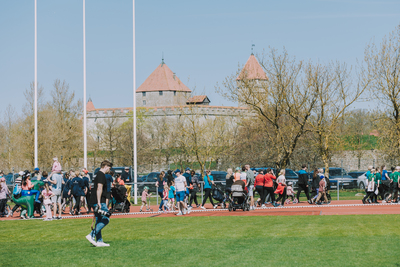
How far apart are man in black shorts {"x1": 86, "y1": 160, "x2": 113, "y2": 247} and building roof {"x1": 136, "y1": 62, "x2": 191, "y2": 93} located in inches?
4059

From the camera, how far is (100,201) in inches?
445

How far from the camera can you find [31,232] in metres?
14.8

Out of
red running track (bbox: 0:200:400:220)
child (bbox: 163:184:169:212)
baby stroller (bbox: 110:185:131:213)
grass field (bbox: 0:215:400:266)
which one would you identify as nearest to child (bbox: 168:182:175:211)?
child (bbox: 163:184:169:212)

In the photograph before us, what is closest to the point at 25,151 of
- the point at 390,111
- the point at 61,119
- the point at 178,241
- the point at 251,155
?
the point at 61,119

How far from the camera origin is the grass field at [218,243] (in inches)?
369

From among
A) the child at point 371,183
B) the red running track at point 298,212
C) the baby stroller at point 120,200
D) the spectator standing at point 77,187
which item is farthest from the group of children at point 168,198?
the child at point 371,183

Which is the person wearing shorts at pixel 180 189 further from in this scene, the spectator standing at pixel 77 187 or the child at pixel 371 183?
the child at pixel 371 183

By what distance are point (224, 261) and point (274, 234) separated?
3726 mm

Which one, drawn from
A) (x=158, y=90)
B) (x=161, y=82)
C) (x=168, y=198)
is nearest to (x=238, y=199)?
(x=168, y=198)

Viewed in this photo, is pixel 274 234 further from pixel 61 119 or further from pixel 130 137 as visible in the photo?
pixel 130 137

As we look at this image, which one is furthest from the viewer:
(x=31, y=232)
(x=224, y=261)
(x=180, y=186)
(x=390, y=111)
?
(x=390, y=111)

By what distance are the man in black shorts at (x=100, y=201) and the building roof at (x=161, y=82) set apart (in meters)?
103

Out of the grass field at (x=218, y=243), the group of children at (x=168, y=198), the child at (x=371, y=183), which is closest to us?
the grass field at (x=218, y=243)

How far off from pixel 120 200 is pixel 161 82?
314 ft
